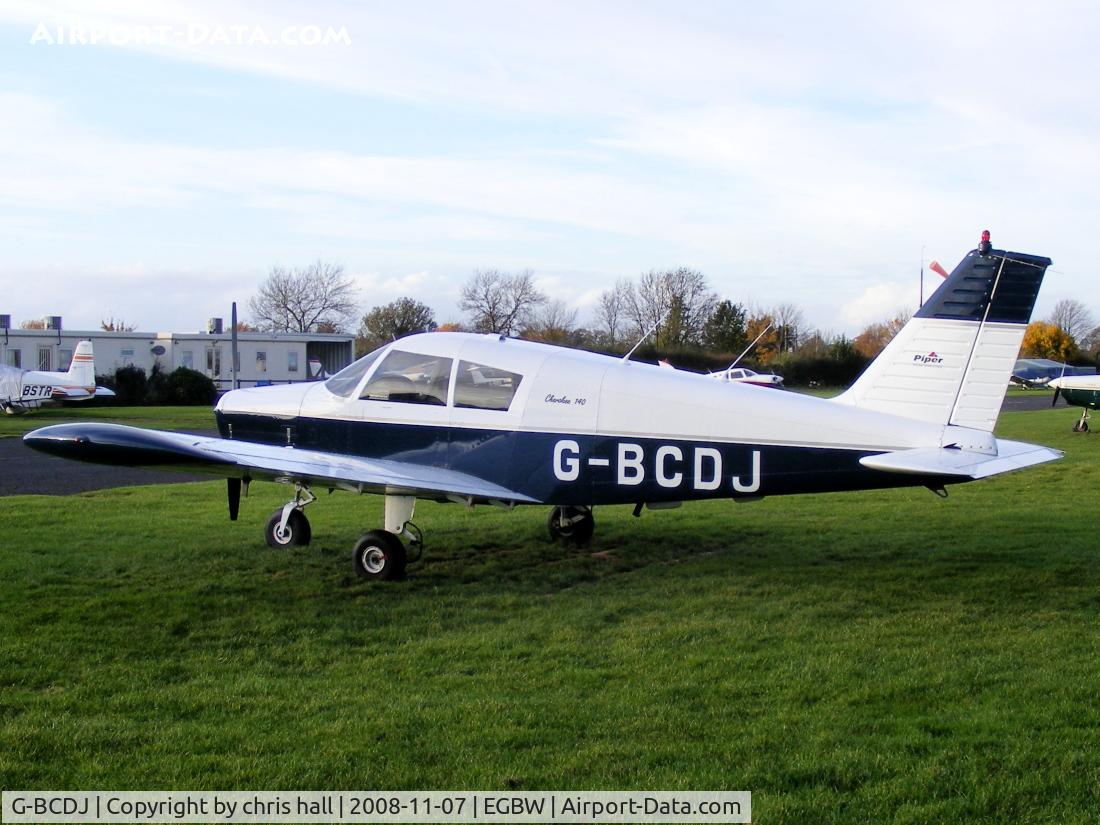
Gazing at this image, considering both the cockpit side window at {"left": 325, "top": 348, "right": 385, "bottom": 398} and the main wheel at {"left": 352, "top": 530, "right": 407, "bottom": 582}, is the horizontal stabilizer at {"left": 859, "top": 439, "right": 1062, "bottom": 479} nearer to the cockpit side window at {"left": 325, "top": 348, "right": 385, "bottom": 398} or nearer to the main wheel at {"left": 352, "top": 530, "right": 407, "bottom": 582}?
the main wheel at {"left": 352, "top": 530, "right": 407, "bottom": 582}

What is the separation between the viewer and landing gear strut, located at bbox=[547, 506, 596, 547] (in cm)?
1061

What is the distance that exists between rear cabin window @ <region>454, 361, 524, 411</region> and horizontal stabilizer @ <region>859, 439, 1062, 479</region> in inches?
119

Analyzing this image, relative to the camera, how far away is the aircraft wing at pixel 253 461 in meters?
7.63

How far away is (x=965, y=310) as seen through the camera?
8.37m

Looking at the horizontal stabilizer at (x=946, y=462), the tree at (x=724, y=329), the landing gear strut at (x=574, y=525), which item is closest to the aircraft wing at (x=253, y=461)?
the landing gear strut at (x=574, y=525)

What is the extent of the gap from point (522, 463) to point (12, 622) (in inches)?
159

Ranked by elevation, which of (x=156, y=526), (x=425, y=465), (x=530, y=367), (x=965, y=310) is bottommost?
(x=156, y=526)

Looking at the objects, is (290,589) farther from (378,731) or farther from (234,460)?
(378,731)

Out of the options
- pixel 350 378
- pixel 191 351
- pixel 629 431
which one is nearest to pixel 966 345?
pixel 629 431

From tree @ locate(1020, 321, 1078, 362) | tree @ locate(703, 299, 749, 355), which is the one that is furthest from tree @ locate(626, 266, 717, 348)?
tree @ locate(1020, 321, 1078, 362)

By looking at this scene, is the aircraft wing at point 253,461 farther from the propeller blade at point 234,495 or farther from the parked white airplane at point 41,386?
the parked white airplane at point 41,386

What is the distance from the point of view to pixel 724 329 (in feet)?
214

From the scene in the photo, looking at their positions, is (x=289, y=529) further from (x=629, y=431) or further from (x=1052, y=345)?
(x=1052, y=345)

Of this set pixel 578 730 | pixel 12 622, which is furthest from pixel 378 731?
pixel 12 622
